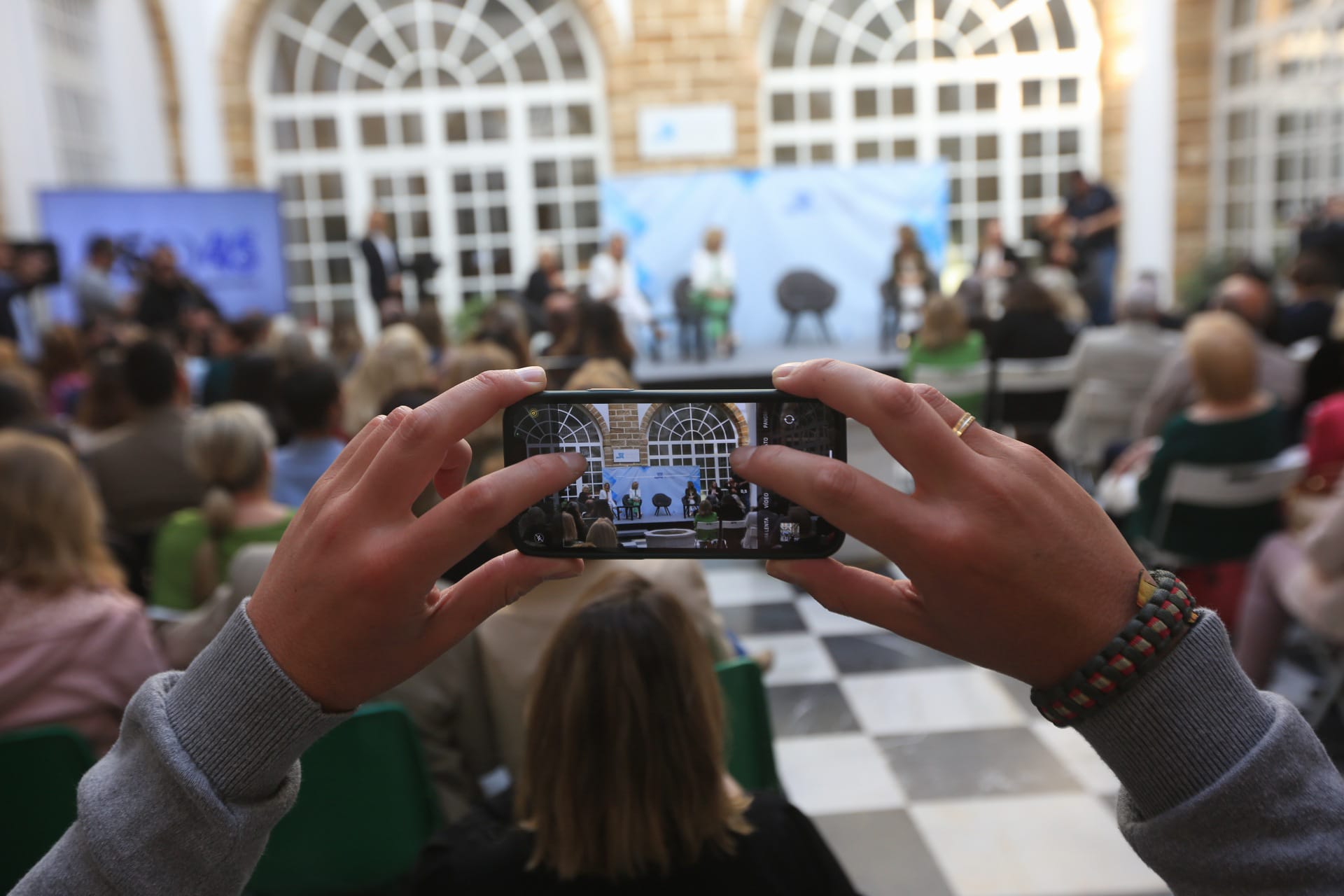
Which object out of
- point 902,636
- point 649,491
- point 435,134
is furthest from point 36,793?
point 435,134

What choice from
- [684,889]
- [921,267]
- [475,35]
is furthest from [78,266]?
[684,889]

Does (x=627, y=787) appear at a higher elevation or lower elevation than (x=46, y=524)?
lower

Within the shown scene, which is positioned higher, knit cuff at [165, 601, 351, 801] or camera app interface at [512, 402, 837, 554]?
camera app interface at [512, 402, 837, 554]

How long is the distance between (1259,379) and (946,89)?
805 centimetres

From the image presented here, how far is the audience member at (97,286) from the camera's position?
7.32m

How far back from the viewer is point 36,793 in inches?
61.7

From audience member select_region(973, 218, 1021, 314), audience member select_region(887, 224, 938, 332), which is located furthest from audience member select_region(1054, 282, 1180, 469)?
audience member select_region(973, 218, 1021, 314)

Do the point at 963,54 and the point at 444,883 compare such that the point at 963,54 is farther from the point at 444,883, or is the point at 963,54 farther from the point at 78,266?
the point at 444,883

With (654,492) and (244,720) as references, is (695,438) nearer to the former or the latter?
(654,492)

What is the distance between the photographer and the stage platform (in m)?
7.63

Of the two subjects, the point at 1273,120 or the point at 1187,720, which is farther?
the point at 1273,120

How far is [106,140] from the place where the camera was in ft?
31.5

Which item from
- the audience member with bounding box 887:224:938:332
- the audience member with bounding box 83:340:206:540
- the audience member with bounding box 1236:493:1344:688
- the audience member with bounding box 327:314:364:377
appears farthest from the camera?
the audience member with bounding box 887:224:938:332

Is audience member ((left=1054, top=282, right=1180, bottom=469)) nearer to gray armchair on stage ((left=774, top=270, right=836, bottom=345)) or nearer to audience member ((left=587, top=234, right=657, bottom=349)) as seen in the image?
gray armchair on stage ((left=774, top=270, right=836, bottom=345))
